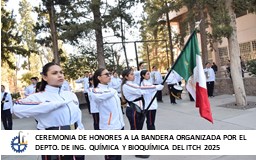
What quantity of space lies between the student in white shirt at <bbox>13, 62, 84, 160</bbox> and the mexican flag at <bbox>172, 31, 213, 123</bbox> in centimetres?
198

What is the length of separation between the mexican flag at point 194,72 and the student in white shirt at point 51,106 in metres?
1.98

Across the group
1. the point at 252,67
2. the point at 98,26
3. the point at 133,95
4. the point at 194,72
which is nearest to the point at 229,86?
the point at 252,67

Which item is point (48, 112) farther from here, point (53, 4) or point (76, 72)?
point (76, 72)

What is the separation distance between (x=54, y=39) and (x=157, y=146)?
489 inches

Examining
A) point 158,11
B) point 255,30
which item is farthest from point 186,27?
point 255,30

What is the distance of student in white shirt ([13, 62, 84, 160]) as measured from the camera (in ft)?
8.84

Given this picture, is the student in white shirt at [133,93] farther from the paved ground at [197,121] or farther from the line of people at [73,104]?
the paved ground at [197,121]

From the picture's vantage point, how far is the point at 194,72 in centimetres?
430

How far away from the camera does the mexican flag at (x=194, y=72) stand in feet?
13.5

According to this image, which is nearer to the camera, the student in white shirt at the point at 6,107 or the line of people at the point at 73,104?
Result: the line of people at the point at 73,104

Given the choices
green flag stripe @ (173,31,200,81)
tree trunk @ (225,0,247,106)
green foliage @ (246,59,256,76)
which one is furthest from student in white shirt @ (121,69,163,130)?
green foliage @ (246,59,256,76)

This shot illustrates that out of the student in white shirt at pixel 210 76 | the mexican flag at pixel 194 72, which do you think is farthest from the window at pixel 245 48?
the mexican flag at pixel 194 72

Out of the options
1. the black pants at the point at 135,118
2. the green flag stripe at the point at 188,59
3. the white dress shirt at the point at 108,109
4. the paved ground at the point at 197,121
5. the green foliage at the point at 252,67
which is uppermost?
the green flag stripe at the point at 188,59

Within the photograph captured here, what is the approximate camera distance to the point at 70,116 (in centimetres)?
286
